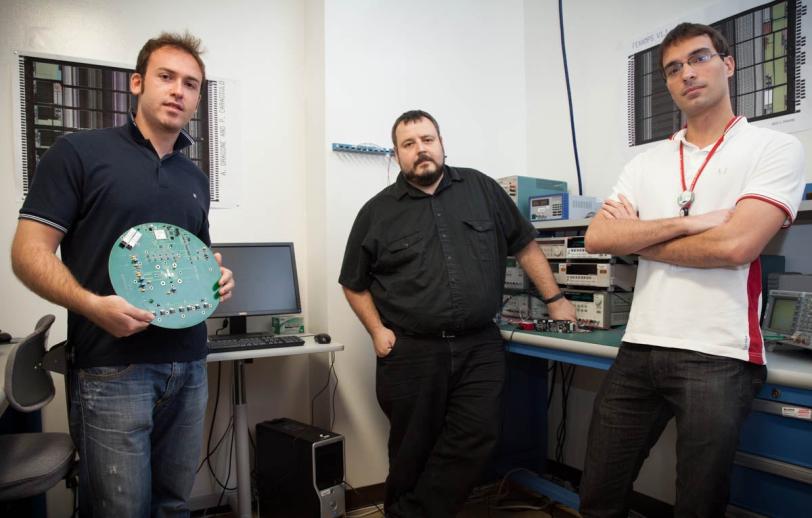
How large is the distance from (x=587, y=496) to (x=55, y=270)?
1.52 metres

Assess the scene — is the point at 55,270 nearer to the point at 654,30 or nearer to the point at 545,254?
the point at 545,254

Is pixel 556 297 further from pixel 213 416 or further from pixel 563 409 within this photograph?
pixel 213 416

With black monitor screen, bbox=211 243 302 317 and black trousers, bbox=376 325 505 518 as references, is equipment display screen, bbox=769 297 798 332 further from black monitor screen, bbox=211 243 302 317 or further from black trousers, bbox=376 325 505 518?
black monitor screen, bbox=211 243 302 317

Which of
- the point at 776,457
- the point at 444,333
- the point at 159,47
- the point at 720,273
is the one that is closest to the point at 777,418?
the point at 776,457

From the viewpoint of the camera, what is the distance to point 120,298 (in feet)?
3.84

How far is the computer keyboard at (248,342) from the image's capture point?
2090 mm

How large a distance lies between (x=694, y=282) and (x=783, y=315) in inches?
17.8

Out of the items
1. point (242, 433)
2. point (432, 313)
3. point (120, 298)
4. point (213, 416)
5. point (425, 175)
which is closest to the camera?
point (120, 298)

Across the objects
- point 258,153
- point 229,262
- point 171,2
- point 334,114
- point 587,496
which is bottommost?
point 587,496

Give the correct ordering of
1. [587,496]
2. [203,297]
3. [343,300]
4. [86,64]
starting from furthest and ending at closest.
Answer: [343,300], [86,64], [587,496], [203,297]

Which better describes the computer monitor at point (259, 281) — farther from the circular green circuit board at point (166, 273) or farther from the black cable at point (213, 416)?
the circular green circuit board at point (166, 273)

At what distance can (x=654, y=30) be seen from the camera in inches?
97.5

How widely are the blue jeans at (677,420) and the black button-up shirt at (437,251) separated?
597mm

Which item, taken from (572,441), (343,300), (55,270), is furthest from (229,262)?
(572,441)
